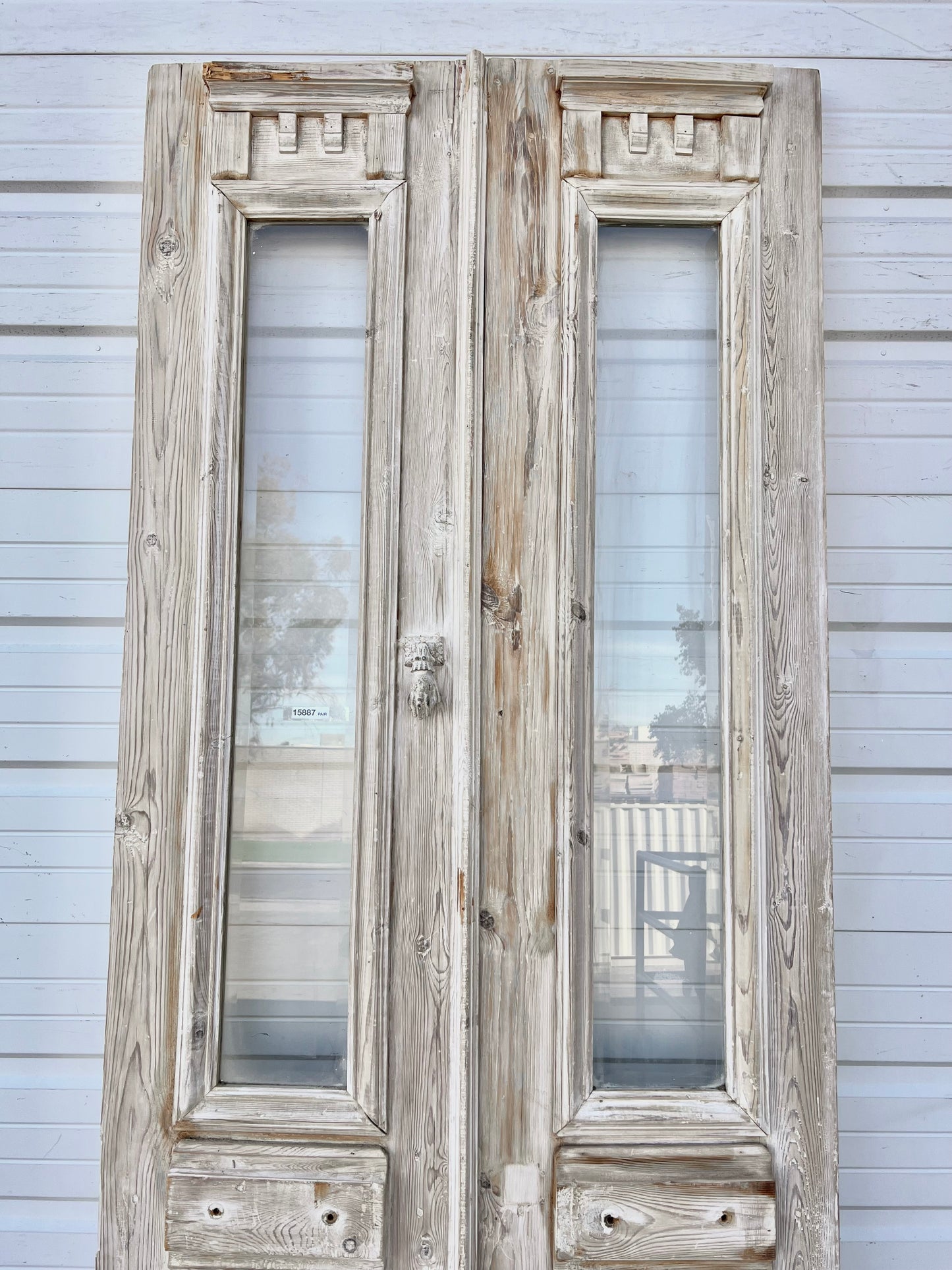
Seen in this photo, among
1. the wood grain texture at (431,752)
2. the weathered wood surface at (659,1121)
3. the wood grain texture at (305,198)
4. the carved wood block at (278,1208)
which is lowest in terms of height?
the carved wood block at (278,1208)

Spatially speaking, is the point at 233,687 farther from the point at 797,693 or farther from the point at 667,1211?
the point at 667,1211

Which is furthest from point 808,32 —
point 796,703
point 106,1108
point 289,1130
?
point 106,1108

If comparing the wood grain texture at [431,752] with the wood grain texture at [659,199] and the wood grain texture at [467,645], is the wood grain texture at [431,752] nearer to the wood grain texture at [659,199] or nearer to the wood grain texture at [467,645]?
the wood grain texture at [467,645]

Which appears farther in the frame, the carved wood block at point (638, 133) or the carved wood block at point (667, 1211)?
the carved wood block at point (638, 133)

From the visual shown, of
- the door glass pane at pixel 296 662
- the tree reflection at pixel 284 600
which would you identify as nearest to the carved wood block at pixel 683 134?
the door glass pane at pixel 296 662

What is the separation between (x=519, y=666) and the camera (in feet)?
5.40

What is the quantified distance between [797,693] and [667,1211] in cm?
91

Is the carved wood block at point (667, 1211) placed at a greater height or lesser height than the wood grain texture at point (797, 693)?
lesser

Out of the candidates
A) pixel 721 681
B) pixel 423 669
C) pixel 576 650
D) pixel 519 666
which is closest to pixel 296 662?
pixel 423 669

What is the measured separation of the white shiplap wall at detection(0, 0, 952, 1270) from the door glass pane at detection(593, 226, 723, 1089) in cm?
26

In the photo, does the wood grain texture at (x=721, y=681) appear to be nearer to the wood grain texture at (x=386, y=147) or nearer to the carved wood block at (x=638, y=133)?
the carved wood block at (x=638, y=133)

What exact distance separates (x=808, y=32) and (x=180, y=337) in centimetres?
135

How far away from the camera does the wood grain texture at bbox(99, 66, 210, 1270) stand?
158 centimetres

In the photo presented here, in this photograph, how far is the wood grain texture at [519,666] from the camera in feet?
5.17
